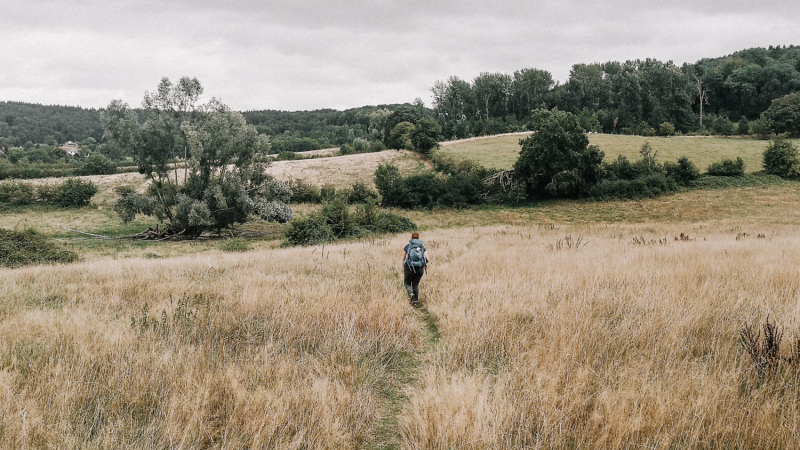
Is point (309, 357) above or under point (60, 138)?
under

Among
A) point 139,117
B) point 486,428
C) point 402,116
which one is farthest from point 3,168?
point 486,428

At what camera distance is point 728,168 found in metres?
46.5

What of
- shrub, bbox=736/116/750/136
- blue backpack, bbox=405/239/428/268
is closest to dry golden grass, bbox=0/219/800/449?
blue backpack, bbox=405/239/428/268

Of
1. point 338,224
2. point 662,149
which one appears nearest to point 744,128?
point 662,149

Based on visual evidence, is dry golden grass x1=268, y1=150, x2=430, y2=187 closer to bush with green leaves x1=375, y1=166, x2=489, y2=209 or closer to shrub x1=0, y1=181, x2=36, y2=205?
bush with green leaves x1=375, y1=166, x2=489, y2=209

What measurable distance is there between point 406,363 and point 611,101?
114 m

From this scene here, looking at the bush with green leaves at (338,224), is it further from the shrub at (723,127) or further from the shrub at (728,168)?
the shrub at (723,127)

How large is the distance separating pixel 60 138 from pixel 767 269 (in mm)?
196947

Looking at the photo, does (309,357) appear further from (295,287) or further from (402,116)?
(402,116)

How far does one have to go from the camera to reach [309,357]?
4.64 m

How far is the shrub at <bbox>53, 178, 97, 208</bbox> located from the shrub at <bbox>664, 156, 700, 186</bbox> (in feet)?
235

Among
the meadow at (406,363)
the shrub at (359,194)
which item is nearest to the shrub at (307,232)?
the meadow at (406,363)

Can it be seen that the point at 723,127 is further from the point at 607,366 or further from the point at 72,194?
the point at 72,194

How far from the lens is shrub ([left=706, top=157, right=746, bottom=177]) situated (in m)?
46.3
